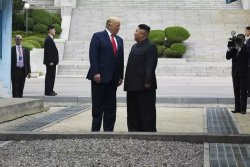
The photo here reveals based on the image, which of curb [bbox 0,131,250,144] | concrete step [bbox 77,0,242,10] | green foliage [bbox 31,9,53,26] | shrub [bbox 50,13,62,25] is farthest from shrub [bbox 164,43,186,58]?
curb [bbox 0,131,250,144]

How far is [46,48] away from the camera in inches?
656

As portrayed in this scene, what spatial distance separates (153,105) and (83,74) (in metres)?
20.0

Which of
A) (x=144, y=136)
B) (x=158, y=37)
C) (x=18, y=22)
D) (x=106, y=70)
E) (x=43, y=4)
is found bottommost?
(x=144, y=136)

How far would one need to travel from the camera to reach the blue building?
14.6 m

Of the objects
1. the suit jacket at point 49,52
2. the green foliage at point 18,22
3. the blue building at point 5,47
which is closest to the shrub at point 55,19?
the green foliage at point 18,22

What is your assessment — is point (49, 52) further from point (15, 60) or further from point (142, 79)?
point (142, 79)

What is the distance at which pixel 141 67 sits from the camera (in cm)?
913

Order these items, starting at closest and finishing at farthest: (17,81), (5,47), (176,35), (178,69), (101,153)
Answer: (101,153), (5,47), (17,81), (178,69), (176,35)

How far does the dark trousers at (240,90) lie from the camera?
510 inches

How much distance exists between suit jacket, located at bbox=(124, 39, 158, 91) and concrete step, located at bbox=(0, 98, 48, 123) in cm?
297

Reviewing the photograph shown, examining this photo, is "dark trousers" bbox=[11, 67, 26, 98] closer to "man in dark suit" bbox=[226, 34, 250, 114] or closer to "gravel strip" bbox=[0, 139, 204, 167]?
"man in dark suit" bbox=[226, 34, 250, 114]

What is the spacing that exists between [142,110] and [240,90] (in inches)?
177

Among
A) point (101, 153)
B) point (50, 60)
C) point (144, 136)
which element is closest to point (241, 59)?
point (144, 136)

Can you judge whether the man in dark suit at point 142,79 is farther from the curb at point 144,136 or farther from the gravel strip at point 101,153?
the gravel strip at point 101,153
